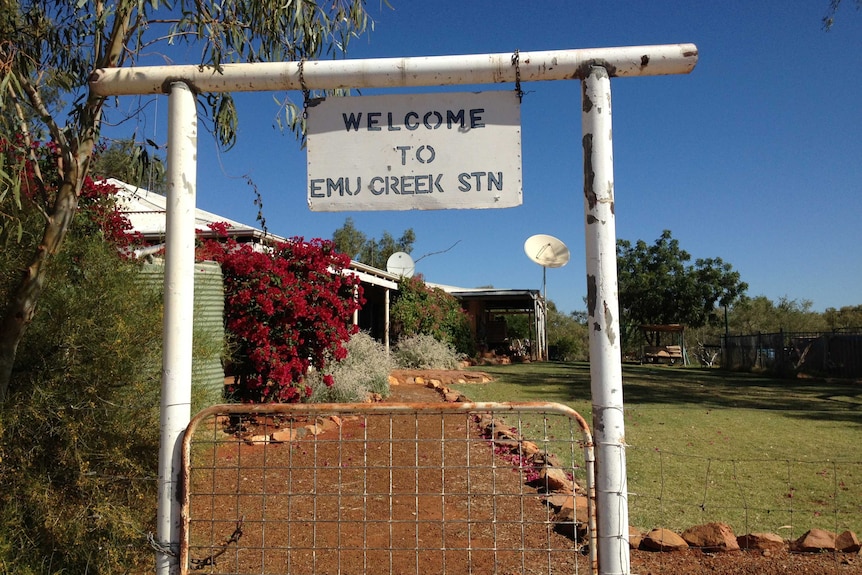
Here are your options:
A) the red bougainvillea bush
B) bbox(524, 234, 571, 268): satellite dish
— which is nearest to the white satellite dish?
bbox(524, 234, 571, 268): satellite dish

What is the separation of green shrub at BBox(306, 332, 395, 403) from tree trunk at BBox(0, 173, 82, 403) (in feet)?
17.5

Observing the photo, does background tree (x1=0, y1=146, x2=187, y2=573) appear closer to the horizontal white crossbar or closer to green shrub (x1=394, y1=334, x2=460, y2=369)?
the horizontal white crossbar

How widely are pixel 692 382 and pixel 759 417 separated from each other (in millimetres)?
7156

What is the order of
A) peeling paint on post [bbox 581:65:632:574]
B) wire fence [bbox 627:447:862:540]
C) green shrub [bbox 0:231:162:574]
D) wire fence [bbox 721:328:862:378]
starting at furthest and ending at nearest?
wire fence [bbox 721:328:862:378] → wire fence [bbox 627:447:862:540] → green shrub [bbox 0:231:162:574] → peeling paint on post [bbox 581:65:632:574]

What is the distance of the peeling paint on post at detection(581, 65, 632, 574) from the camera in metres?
2.69

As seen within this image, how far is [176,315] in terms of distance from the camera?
296 cm

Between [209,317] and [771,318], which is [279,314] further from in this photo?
[771,318]

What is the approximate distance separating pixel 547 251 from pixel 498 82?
784 inches

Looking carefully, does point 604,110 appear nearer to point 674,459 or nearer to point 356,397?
point 674,459

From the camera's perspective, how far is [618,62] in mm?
2816

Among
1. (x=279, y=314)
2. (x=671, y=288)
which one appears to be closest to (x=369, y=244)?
(x=671, y=288)

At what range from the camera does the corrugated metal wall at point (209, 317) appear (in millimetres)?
5875

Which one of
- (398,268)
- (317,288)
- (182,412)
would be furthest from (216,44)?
(398,268)

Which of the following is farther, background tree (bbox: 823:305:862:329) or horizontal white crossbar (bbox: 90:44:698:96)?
background tree (bbox: 823:305:862:329)
